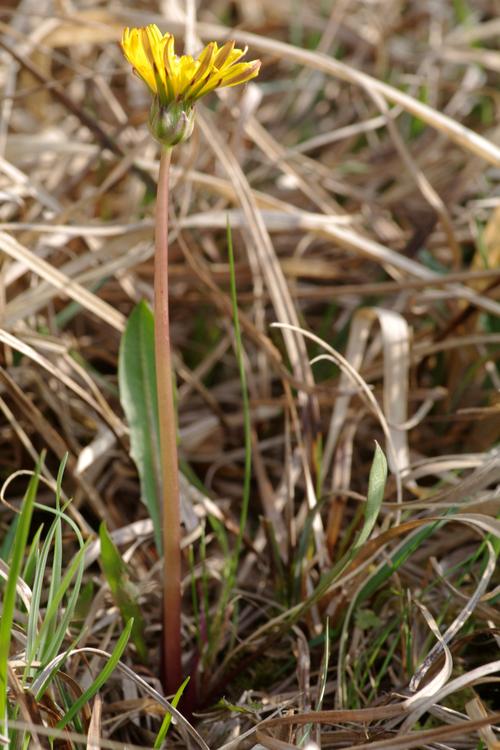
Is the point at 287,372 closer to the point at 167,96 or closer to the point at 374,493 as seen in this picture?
the point at 374,493

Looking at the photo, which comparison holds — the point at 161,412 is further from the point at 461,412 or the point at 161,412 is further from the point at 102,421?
the point at 461,412

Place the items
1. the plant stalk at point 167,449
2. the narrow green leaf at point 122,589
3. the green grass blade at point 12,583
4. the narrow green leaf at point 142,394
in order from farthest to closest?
the narrow green leaf at point 142,394 < the narrow green leaf at point 122,589 < the plant stalk at point 167,449 < the green grass blade at point 12,583

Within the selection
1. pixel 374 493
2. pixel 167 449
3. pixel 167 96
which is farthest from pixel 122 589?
pixel 167 96

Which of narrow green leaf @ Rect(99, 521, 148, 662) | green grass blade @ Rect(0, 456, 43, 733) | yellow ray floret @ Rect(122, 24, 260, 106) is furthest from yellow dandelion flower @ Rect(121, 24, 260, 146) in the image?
narrow green leaf @ Rect(99, 521, 148, 662)

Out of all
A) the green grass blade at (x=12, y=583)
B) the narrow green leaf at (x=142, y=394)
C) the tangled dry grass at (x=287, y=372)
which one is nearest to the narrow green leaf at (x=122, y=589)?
the tangled dry grass at (x=287, y=372)

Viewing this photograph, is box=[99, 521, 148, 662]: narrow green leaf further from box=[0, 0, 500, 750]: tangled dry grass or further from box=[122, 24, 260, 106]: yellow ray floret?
box=[122, 24, 260, 106]: yellow ray floret

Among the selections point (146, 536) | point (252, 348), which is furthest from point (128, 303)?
point (146, 536)

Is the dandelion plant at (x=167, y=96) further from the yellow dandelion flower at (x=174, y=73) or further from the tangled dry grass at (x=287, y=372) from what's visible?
the tangled dry grass at (x=287, y=372)
